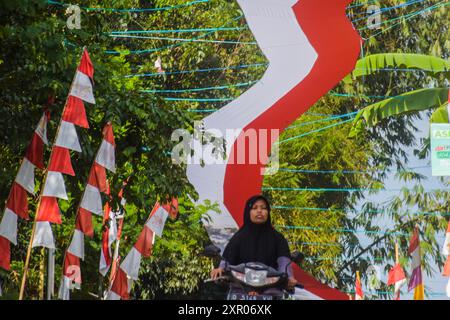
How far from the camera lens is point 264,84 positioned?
11.3 metres

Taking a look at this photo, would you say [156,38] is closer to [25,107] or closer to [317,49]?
[317,49]

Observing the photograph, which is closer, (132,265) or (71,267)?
(71,267)

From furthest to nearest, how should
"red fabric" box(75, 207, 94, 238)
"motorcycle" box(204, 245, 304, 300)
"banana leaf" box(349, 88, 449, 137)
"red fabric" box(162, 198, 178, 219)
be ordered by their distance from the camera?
"banana leaf" box(349, 88, 449, 137)
"red fabric" box(162, 198, 178, 219)
"red fabric" box(75, 207, 94, 238)
"motorcycle" box(204, 245, 304, 300)

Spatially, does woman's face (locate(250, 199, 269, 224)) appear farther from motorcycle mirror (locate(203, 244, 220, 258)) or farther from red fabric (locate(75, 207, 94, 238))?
red fabric (locate(75, 207, 94, 238))

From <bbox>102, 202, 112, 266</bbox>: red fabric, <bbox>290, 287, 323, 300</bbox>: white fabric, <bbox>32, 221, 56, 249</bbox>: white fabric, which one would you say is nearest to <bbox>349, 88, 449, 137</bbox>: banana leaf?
<bbox>290, 287, 323, 300</bbox>: white fabric

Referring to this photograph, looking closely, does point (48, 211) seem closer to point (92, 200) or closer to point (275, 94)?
point (92, 200)

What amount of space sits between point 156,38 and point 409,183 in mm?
3535

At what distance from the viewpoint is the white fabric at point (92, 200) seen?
774cm

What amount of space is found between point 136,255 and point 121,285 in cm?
28

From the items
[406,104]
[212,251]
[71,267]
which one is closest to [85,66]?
[71,267]

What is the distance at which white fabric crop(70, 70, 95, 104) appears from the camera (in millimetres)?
7617

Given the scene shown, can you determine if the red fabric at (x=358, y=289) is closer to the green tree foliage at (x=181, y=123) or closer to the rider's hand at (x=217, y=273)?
the green tree foliage at (x=181, y=123)

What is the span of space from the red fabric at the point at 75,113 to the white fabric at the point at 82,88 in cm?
4
